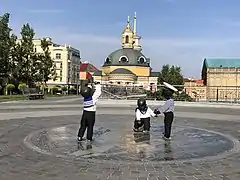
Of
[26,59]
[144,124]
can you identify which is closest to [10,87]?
[26,59]

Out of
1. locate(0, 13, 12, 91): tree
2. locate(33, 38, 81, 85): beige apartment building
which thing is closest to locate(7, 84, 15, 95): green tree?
locate(0, 13, 12, 91): tree

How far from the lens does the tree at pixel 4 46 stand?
53.3 m

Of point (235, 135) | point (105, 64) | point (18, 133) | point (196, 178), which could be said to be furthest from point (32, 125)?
point (105, 64)

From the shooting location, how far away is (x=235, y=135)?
40.0 feet

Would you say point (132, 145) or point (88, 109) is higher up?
point (88, 109)

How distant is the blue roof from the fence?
238 feet

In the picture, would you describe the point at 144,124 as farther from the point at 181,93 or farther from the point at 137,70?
the point at 137,70

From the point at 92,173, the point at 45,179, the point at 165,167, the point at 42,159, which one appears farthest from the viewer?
the point at 42,159

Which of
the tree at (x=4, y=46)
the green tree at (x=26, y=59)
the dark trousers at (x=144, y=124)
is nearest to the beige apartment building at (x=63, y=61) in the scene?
the green tree at (x=26, y=59)

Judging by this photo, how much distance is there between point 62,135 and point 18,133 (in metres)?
1.55

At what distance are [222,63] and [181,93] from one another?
77214mm

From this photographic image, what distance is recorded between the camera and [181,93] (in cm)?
3084

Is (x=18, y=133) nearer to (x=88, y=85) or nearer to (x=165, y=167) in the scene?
(x=88, y=85)

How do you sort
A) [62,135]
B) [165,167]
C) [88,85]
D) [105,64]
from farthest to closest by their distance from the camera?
[105,64] < [62,135] < [88,85] < [165,167]
